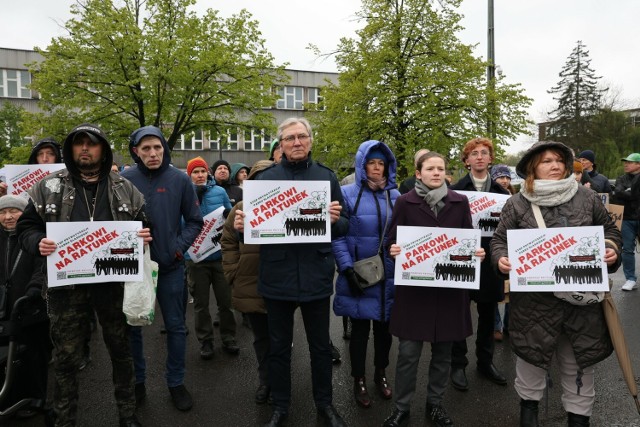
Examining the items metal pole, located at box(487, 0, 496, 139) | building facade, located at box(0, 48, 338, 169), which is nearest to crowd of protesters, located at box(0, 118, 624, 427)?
metal pole, located at box(487, 0, 496, 139)

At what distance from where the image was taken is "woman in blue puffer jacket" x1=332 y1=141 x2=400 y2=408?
370 centimetres

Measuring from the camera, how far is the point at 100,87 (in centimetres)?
1677

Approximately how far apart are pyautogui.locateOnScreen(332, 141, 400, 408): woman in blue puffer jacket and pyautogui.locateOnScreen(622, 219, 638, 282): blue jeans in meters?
6.14

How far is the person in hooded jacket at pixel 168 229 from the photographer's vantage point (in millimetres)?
3654

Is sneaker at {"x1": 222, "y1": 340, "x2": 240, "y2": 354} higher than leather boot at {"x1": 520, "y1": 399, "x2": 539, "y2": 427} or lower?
lower

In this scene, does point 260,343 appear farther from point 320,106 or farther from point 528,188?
point 320,106

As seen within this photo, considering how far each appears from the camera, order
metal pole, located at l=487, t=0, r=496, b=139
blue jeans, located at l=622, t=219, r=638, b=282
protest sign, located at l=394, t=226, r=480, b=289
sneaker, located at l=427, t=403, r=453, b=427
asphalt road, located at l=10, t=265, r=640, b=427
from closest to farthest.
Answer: protest sign, located at l=394, t=226, r=480, b=289 → sneaker, located at l=427, t=403, r=453, b=427 → asphalt road, located at l=10, t=265, r=640, b=427 → blue jeans, located at l=622, t=219, r=638, b=282 → metal pole, located at l=487, t=0, r=496, b=139

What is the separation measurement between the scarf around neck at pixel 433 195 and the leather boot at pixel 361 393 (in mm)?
1611

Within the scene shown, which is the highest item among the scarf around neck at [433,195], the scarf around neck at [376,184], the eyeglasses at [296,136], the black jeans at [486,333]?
the eyeglasses at [296,136]

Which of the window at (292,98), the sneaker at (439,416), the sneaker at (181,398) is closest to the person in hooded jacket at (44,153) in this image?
the sneaker at (181,398)

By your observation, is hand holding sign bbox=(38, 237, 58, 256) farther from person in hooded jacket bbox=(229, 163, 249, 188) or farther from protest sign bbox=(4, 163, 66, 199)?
person in hooded jacket bbox=(229, 163, 249, 188)

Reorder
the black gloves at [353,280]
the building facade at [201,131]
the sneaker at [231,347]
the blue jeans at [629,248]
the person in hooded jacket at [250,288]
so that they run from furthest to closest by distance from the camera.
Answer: the building facade at [201,131] → the blue jeans at [629,248] → the sneaker at [231,347] → the person in hooded jacket at [250,288] → the black gloves at [353,280]

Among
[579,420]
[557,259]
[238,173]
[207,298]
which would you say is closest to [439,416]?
[579,420]

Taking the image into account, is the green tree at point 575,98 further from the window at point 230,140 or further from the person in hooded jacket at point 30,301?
the person in hooded jacket at point 30,301
